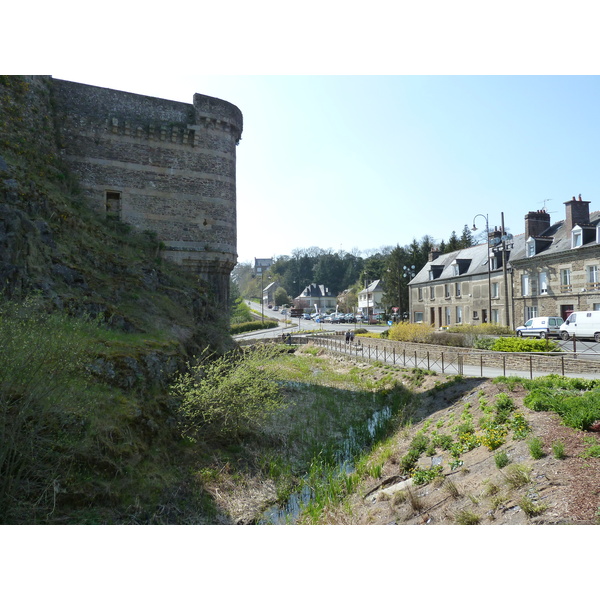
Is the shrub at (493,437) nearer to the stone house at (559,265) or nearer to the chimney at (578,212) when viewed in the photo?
the stone house at (559,265)

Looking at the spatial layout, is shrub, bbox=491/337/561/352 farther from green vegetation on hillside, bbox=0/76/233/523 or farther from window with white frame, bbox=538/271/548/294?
window with white frame, bbox=538/271/548/294

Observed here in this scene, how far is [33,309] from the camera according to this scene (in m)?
7.70

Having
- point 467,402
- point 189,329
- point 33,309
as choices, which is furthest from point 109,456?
Result: point 467,402

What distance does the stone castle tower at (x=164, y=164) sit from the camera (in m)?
16.0

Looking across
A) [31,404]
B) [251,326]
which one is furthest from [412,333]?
[251,326]

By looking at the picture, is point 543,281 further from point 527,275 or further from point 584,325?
point 584,325

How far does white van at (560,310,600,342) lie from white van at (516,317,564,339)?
82cm

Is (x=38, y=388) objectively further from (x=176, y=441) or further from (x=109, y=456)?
(x=176, y=441)

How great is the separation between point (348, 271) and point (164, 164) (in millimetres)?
72639

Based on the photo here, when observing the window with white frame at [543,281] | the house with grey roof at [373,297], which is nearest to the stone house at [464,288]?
the window with white frame at [543,281]

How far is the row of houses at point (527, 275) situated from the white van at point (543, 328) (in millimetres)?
2196

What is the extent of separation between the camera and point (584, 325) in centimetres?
1995

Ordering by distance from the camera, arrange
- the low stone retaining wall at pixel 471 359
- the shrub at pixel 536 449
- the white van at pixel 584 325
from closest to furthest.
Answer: the shrub at pixel 536 449, the low stone retaining wall at pixel 471 359, the white van at pixel 584 325

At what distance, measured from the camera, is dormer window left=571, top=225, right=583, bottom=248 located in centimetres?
2402
